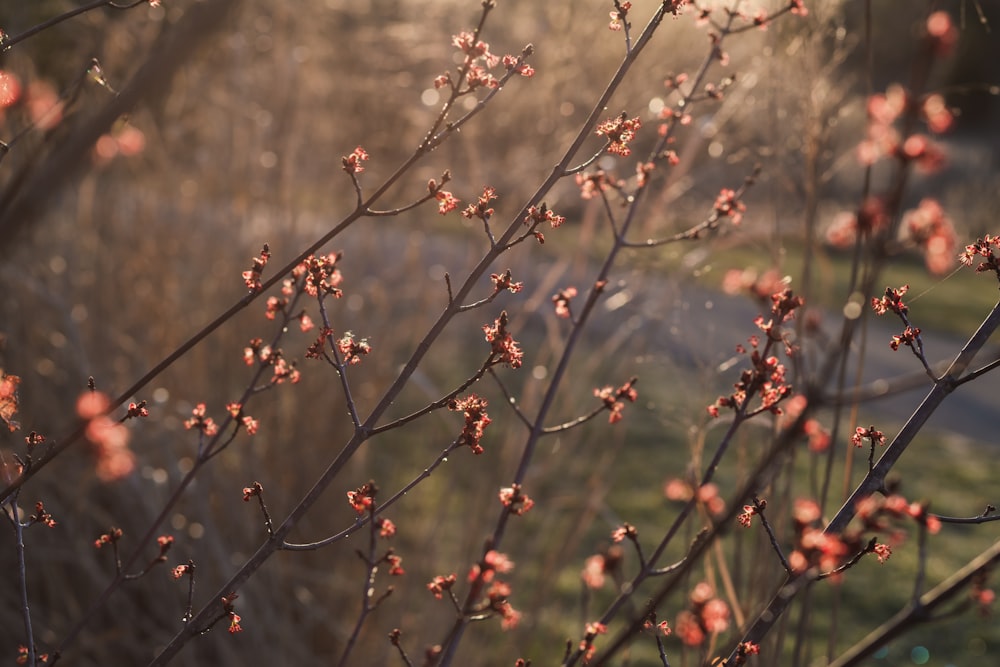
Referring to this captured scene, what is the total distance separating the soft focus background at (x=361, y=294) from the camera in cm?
273

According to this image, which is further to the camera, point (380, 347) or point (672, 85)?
point (380, 347)

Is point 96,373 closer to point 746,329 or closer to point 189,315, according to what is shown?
point 189,315

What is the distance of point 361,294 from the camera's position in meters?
4.34

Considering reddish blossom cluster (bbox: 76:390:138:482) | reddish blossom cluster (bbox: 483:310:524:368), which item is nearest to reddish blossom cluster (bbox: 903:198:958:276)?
reddish blossom cluster (bbox: 483:310:524:368)

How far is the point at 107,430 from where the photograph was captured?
2.81 ft

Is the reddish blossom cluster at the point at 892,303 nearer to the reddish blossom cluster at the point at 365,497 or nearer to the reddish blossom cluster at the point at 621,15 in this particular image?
the reddish blossom cluster at the point at 621,15

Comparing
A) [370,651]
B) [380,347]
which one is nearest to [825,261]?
[370,651]

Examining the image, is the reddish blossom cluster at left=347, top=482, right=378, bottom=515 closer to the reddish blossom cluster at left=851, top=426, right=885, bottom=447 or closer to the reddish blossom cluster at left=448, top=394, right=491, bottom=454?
the reddish blossom cluster at left=448, top=394, right=491, bottom=454

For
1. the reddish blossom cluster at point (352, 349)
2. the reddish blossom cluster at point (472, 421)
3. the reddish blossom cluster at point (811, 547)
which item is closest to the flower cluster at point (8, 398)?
the reddish blossom cluster at point (352, 349)

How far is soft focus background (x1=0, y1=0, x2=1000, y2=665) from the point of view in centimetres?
273

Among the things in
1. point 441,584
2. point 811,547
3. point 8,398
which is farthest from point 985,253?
point 8,398

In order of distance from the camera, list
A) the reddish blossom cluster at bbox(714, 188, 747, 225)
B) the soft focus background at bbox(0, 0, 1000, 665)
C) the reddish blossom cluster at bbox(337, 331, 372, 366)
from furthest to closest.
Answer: the soft focus background at bbox(0, 0, 1000, 665) → the reddish blossom cluster at bbox(714, 188, 747, 225) → the reddish blossom cluster at bbox(337, 331, 372, 366)

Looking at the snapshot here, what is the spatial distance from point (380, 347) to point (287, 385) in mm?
580

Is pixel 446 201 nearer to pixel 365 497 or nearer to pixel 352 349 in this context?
pixel 352 349
